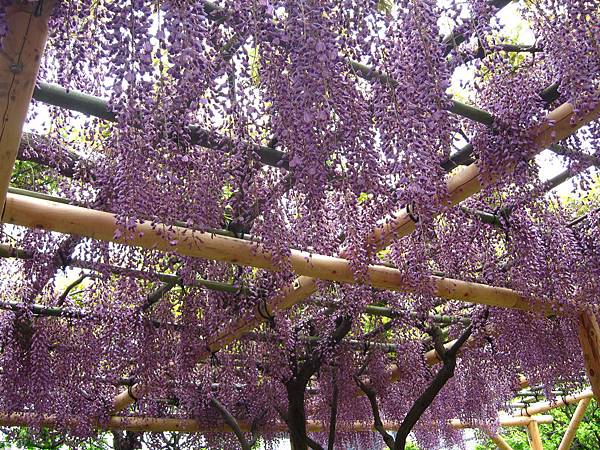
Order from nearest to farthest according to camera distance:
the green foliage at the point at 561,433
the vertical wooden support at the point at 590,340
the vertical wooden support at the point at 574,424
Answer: the vertical wooden support at the point at 590,340 < the vertical wooden support at the point at 574,424 < the green foliage at the point at 561,433

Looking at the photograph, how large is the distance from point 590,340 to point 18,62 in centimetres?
419

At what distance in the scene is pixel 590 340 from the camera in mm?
4316

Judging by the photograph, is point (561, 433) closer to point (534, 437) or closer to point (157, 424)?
point (534, 437)

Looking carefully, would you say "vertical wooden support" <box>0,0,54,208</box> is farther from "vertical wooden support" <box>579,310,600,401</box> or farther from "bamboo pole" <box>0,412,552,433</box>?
"vertical wooden support" <box>579,310,600,401</box>

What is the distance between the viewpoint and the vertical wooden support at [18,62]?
1.29m

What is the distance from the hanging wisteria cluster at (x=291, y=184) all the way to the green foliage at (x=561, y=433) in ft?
15.8

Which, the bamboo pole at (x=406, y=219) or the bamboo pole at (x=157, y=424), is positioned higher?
the bamboo pole at (x=406, y=219)

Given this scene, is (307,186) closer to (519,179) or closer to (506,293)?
(519,179)

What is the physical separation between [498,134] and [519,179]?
221 millimetres

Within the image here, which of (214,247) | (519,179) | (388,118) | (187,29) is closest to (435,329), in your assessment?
(519,179)

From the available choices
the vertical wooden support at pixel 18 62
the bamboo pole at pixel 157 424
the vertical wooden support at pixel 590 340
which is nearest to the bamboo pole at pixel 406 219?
the vertical wooden support at pixel 590 340

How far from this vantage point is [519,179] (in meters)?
2.59

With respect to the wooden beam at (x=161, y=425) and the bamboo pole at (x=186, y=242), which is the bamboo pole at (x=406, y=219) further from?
the wooden beam at (x=161, y=425)

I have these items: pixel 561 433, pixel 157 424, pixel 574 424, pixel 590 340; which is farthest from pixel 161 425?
pixel 561 433
